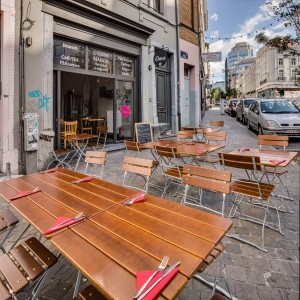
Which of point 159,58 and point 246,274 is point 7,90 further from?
point 159,58

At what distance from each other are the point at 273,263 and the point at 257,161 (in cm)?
120

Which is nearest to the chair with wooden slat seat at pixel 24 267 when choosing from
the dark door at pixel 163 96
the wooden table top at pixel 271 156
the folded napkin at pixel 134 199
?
the folded napkin at pixel 134 199

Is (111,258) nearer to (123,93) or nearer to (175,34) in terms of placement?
(123,93)

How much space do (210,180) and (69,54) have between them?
6227 mm

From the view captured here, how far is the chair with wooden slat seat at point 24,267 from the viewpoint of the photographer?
1622 millimetres

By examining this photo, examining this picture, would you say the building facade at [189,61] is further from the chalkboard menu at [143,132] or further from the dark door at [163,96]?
the chalkboard menu at [143,132]

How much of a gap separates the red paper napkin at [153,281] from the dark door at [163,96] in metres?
10.1

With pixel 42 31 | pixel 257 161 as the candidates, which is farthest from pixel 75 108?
pixel 257 161

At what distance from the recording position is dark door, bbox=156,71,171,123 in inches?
433

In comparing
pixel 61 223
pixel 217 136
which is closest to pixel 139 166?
pixel 61 223

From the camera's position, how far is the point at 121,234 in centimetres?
160

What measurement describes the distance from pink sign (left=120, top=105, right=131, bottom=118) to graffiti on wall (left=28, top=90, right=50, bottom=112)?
11.4ft

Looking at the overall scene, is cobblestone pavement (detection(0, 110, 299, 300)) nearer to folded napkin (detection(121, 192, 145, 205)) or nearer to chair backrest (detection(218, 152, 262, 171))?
chair backrest (detection(218, 152, 262, 171))

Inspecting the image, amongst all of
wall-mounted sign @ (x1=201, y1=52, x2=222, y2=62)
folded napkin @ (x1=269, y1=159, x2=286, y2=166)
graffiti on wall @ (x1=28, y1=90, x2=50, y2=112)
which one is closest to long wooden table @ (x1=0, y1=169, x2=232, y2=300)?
folded napkin @ (x1=269, y1=159, x2=286, y2=166)
